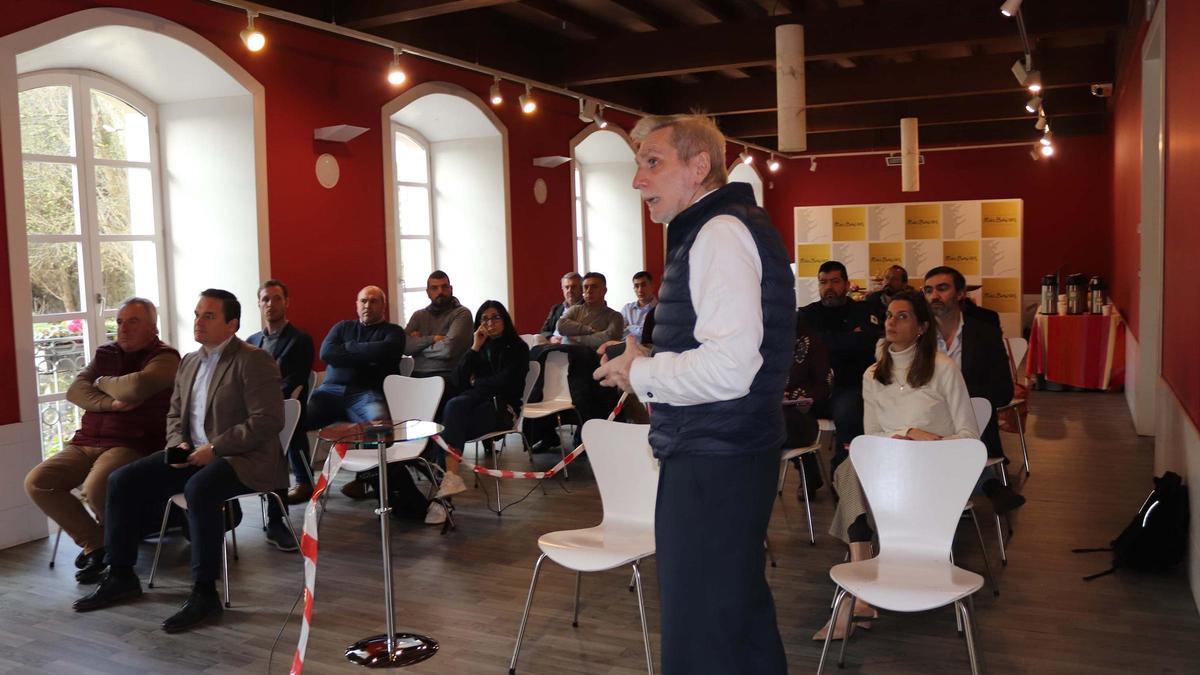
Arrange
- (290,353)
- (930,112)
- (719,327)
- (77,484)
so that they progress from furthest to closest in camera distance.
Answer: (930,112) < (290,353) < (77,484) < (719,327)

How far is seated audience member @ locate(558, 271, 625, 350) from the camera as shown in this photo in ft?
27.8

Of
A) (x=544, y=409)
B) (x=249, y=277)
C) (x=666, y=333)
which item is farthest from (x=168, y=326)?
(x=666, y=333)

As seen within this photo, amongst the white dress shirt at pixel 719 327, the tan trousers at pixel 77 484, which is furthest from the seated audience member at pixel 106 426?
the white dress shirt at pixel 719 327

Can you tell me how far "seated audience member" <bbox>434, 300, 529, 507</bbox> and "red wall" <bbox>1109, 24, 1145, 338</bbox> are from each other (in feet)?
16.3

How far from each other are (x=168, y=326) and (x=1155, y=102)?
740cm

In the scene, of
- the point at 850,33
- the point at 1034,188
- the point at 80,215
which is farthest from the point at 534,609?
the point at 1034,188

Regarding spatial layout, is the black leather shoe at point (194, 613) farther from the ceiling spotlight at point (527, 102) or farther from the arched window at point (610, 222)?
the arched window at point (610, 222)

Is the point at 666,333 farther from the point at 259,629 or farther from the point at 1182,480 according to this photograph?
the point at 1182,480

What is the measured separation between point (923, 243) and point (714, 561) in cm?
1499

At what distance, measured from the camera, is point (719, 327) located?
7.25ft

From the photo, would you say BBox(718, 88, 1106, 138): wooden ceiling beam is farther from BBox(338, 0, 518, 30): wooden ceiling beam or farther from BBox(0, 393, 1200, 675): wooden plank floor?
BBox(0, 393, 1200, 675): wooden plank floor

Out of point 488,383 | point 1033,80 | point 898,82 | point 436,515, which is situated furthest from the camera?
point 898,82

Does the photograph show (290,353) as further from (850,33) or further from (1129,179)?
(1129,179)

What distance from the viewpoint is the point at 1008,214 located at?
15.8m
